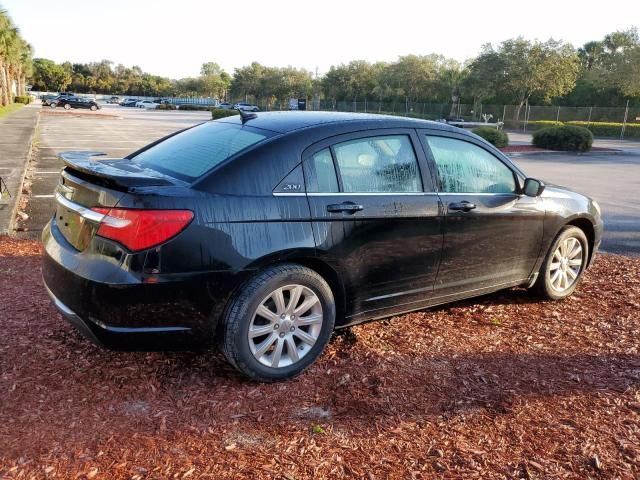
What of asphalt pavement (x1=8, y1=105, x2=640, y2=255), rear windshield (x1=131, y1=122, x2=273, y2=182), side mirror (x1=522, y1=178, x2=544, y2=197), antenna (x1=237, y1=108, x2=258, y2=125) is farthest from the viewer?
asphalt pavement (x1=8, y1=105, x2=640, y2=255)

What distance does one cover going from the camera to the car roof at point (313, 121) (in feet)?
12.4

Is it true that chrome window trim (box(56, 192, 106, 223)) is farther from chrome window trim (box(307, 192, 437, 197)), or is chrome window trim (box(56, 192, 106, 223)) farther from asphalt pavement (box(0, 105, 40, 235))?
asphalt pavement (box(0, 105, 40, 235))

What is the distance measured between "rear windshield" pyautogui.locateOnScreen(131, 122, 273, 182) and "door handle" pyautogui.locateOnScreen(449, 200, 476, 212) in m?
1.46

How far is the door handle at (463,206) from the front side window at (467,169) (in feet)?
0.36

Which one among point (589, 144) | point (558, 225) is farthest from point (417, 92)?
point (558, 225)

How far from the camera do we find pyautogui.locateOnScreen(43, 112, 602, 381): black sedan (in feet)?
9.98

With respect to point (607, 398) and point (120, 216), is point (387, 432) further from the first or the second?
point (120, 216)

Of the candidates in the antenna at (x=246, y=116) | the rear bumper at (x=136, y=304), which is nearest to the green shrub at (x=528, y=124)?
the antenna at (x=246, y=116)

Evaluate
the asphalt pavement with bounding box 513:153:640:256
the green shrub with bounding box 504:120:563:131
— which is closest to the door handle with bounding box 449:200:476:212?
the asphalt pavement with bounding box 513:153:640:256

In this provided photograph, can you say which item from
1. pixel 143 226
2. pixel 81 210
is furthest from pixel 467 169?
pixel 81 210

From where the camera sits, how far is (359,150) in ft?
12.4

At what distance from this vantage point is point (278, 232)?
3.31 meters

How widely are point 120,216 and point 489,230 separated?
278 centimetres

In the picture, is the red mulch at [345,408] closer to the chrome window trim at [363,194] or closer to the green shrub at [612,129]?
the chrome window trim at [363,194]
